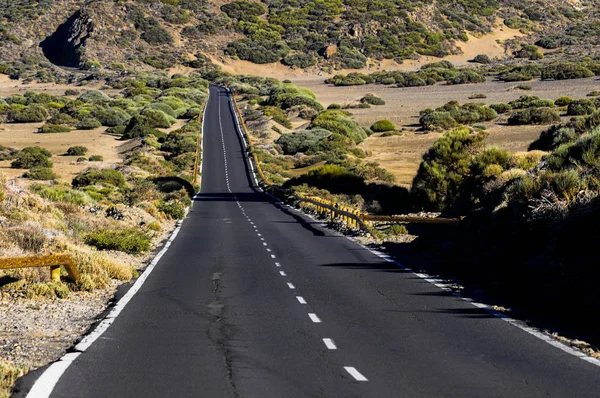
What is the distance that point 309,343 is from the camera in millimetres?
10164

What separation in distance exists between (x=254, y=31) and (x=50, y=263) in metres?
168

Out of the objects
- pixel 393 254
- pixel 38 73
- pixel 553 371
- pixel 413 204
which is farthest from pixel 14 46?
pixel 553 371

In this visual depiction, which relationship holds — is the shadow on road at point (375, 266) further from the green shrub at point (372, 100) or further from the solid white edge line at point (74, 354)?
the green shrub at point (372, 100)

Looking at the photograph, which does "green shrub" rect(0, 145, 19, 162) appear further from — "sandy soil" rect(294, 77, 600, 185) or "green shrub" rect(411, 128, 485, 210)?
"green shrub" rect(411, 128, 485, 210)

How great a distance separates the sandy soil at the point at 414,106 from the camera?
57562 millimetres

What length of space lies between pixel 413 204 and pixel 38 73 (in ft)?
430

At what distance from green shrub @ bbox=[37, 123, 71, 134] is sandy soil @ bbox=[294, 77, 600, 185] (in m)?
33.1

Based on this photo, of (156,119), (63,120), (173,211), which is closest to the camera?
(173,211)

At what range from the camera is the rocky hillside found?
16588 centimetres

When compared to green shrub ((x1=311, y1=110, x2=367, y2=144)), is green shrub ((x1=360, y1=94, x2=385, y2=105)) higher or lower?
higher

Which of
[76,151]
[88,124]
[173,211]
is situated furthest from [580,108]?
[88,124]

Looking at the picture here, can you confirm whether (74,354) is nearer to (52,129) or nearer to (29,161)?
(29,161)

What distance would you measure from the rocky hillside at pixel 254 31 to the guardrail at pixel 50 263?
147 meters

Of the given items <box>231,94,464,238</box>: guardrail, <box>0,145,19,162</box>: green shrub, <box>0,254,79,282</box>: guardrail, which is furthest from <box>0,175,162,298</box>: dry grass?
<box>0,145,19,162</box>: green shrub
